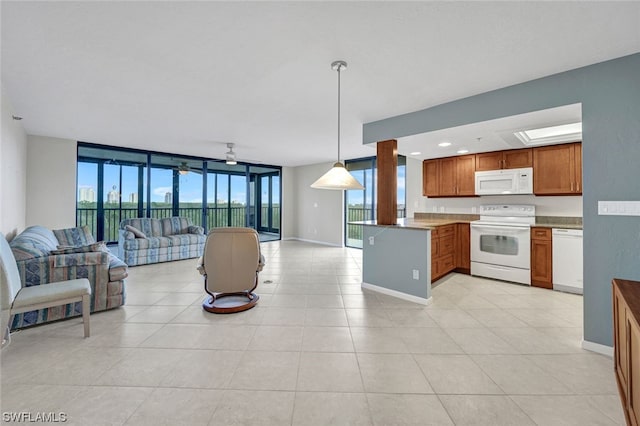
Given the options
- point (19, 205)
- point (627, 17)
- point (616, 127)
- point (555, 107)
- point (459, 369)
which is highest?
point (627, 17)

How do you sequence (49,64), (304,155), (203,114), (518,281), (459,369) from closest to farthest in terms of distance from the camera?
(459,369) → (49,64) → (203,114) → (518,281) → (304,155)

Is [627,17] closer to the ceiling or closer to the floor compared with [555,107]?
closer to the ceiling

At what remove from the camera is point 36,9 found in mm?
1683

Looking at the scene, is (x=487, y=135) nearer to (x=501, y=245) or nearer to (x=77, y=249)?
(x=501, y=245)

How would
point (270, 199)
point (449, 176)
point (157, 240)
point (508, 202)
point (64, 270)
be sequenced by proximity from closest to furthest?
point (64, 270)
point (508, 202)
point (449, 176)
point (157, 240)
point (270, 199)

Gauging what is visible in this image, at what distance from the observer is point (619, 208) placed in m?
2.13

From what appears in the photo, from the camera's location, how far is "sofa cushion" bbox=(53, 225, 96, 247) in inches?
156

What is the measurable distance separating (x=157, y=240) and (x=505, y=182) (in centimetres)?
678

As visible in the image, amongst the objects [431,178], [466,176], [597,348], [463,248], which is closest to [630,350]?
[597,348]

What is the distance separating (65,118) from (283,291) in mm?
4227

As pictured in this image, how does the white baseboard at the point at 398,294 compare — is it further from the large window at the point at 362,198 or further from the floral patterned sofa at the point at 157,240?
the floral patterned sofa at the point at 157,240

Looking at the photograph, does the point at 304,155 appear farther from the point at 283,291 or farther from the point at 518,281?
the point at 518,281

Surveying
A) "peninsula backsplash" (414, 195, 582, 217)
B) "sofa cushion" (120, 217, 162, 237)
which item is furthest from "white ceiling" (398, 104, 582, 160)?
"sofa cushion" (120, 217, 162, 237)

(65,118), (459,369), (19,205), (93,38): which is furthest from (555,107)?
(19,205)
